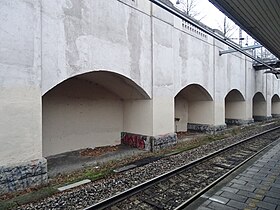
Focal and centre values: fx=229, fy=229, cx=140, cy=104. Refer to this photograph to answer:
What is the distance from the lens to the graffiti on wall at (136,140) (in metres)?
9.65

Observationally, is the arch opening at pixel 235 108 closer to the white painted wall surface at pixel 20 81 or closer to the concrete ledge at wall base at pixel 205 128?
the concrete ledge at wall base at pixel 205 128

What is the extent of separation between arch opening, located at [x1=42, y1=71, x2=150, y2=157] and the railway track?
3212 millimetres

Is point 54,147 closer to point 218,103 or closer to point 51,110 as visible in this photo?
point 51,110

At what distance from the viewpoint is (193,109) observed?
608 inches

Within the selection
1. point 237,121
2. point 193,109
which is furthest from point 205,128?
point 237,121

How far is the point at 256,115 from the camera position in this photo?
1000 inches

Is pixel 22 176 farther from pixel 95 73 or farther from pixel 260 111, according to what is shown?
pixel 260 111

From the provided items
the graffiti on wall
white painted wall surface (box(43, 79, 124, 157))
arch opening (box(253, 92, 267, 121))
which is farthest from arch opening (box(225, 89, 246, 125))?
white painted wall surface (box(43, 79, 124, 157))

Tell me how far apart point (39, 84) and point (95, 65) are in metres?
1.97

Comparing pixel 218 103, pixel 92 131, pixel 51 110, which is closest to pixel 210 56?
pixel 218 103

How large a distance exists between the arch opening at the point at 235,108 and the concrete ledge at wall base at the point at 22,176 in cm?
1646

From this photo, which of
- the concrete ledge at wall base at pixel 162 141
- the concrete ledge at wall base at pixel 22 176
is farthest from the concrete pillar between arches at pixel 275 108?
the concrete ledge at wall base at pixel 22 176

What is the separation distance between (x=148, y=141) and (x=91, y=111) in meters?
2.80

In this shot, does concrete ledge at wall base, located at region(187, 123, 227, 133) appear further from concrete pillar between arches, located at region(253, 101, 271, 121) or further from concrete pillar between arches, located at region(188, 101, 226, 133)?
concrete pillar between arches, located at region(253, 101, 271, 121)
